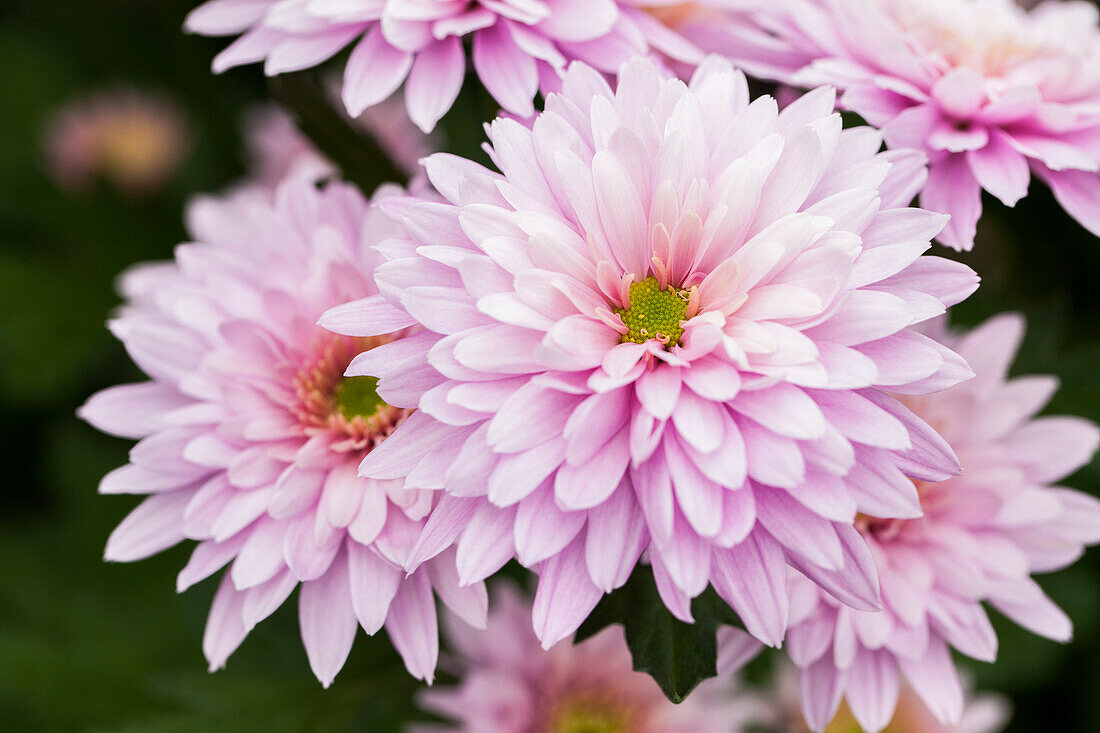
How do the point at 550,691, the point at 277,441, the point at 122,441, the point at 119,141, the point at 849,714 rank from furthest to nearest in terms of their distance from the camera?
the point at 119,141
the point at 122,441
the point at 849,714
the point at 550,691
the point at 277,441

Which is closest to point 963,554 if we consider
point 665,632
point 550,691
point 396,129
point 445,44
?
point 665,632

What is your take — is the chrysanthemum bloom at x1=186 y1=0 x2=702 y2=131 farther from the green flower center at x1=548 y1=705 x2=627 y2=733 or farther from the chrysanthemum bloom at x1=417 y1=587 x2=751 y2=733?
the green flower center at x1=548 y1=705 x2=627 y2=733

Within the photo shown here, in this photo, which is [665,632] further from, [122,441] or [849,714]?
[122,441]

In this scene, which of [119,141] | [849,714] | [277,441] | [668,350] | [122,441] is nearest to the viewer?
[668,350]

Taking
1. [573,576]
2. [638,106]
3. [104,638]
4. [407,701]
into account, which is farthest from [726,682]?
[104,638]

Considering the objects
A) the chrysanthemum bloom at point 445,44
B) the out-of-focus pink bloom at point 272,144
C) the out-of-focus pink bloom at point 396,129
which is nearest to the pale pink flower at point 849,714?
the chrysanthemum bloom at point 445,44

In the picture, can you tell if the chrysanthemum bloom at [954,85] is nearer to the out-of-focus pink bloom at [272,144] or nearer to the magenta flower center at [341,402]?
the magenta flower center at [341,402]
